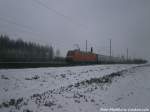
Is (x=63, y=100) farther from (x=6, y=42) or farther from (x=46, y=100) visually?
(x=6, y=42)

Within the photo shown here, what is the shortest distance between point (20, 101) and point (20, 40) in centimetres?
7729

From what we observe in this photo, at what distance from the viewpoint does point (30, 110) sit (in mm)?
6879

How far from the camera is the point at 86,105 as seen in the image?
7.91 meters

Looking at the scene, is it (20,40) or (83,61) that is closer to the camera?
(83,61)

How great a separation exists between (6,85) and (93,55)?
43037 mm

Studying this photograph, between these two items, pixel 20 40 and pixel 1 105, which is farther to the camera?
pixel 20 40

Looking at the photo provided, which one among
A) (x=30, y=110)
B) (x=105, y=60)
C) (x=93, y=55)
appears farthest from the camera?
(x=105, y=60)

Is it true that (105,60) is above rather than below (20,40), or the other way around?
below

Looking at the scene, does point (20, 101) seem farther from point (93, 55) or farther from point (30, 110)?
point (93, 55)

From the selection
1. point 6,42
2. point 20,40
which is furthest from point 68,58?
point 20,40

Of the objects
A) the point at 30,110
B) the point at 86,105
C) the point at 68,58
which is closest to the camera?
the point at 30,110

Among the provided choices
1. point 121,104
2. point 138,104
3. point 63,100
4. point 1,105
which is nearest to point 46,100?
point 63,100

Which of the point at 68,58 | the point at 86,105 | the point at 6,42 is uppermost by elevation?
the point at 6,42

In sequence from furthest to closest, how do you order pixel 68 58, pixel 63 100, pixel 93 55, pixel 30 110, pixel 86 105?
pixel 93 55 < pixel 68 58 < pixel 63 100 < pixel 86 105 < pixel 30 110
